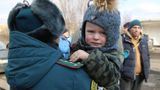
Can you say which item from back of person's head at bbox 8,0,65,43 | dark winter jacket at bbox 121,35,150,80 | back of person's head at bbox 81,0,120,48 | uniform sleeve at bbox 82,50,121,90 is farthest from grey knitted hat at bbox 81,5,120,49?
dark winter jacket at bbox 121,35,150,80

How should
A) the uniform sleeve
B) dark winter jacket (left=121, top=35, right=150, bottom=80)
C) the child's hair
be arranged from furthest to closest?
dark winter jacket (left=121, top=35, right=150, bottom=80)
the child's hair
the uniform sleeve

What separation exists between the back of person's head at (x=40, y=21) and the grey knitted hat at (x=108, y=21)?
0.28m

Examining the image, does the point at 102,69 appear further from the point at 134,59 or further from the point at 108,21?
the point at 134,59

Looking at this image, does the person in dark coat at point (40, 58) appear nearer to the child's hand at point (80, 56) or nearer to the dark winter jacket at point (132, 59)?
the child's hand at point (80, 56)

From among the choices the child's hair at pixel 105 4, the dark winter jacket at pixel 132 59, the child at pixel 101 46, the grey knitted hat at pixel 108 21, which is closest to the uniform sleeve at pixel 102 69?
the child at pixel 101 46

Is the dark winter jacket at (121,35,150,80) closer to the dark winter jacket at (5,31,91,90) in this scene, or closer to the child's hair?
the child's hair

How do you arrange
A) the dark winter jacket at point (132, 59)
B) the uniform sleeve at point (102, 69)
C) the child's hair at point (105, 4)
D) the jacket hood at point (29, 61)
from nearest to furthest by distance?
the jacket hood at point (29, 61) → the uniform sleeve at point (102, 69) → the child's hair at point (105, 4) → the dark winter jacket at point (132, 59)

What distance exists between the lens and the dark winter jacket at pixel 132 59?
21.9 ft

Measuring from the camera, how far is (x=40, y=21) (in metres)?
1.87

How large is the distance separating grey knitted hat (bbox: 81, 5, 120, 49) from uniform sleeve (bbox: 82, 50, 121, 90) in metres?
0.13

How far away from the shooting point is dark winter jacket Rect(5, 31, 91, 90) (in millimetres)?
1844

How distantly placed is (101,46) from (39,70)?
1.54 feet

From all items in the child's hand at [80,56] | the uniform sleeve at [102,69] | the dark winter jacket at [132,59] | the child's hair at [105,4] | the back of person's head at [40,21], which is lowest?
the dark winter jacket at [132,59]

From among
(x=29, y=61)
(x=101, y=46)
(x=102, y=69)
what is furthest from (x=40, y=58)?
(x=101, y=46)
